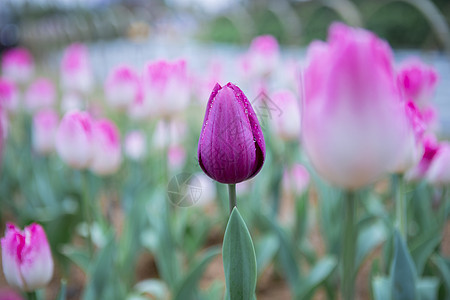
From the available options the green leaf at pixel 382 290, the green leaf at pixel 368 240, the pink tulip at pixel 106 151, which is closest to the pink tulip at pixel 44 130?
the pink tulip at pixel 106 151

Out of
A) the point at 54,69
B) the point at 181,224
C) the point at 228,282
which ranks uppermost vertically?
the point at 54,69

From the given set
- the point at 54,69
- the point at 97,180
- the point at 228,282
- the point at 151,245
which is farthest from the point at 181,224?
the point at 54,69

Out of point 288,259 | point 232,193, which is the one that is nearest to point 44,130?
point 288,259

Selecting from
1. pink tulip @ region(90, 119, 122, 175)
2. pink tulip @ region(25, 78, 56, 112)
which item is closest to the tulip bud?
pink tulip @ region(90, 119, 122, 175)

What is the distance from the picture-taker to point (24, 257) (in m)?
0.52

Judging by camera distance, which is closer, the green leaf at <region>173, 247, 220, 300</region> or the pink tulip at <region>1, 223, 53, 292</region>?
the pink tulip at <region>1, 223, 53, 292</region>

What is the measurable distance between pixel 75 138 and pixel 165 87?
201 millimetres

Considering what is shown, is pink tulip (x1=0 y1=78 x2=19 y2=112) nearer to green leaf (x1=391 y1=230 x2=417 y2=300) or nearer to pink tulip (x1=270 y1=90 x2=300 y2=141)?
pink tulip (x1=270 y1=90 x2=300 y2=141)

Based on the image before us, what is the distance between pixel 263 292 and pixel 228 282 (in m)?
0.86

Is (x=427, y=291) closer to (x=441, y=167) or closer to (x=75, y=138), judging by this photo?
(x=441, y=167)

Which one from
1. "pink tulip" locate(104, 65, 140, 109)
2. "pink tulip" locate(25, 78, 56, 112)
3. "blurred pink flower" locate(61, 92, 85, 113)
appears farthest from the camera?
"pink tulip" locate(25, 78, 56, 112)

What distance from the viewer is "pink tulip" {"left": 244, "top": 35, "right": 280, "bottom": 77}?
1532 millimetres

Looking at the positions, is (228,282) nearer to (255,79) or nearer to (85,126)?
(85,126)

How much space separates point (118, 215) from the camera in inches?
70.1
